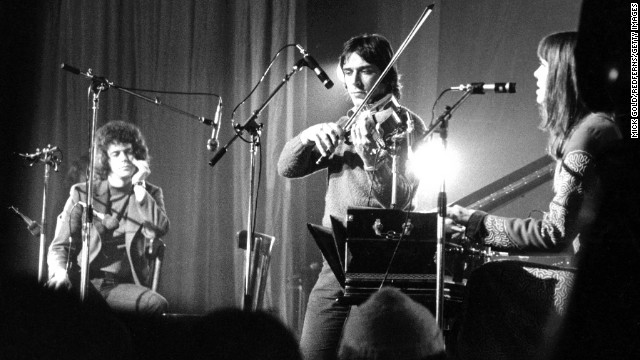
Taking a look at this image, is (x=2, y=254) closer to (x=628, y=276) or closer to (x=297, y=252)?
(x=297, y=252)

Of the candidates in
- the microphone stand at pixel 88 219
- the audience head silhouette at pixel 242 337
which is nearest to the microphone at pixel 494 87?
the audience head silhouette at pixel 242 337

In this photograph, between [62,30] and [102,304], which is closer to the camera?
[102,304]

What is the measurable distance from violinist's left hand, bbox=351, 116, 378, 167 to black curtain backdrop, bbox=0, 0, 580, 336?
220 centimetres

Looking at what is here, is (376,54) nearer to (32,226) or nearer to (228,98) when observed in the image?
(228,98)

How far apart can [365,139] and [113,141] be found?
95.8 inches

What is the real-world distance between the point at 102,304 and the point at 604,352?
0.83m

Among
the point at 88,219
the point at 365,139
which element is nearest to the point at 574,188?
the point at 365,139

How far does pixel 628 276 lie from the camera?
1160 millimetres

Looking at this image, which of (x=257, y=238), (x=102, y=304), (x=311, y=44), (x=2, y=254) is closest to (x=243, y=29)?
(x=311, y=44)

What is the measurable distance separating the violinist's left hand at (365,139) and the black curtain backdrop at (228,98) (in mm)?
2204

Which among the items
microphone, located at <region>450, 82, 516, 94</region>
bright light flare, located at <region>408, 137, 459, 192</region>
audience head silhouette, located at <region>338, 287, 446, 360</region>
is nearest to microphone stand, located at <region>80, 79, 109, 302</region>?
bright light flare, located at <region>408, 137, 459, 192</region>

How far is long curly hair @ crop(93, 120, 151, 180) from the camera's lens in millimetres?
4469

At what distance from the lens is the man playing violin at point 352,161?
8.14 feet

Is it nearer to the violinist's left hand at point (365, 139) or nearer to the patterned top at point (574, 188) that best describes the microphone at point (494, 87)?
the patterned top at point (574, 188)
